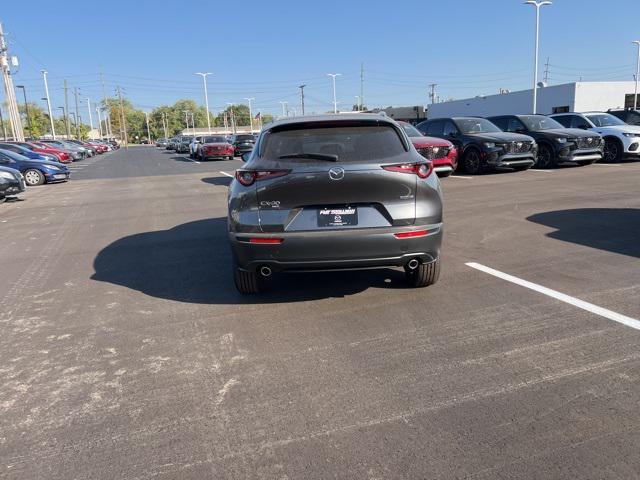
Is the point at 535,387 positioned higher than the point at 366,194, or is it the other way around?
the point at 366,194

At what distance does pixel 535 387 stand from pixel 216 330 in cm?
242

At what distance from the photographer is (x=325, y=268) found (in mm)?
4270

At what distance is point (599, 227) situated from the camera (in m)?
7.38

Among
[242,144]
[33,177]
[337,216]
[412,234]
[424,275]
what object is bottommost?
[424,275]

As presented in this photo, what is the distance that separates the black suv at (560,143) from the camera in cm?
1523

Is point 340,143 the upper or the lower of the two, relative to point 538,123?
lower

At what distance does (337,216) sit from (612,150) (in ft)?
52.5

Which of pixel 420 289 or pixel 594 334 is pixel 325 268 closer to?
pixel 420 289

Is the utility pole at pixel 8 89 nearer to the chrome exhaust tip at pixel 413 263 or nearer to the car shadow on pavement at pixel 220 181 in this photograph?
the car shadow on pavement at pixel 220 181

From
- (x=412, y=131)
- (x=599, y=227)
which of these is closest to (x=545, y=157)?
(x=412, y=131)

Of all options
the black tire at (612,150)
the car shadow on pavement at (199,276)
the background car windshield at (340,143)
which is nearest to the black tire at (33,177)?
the car shadow on pavement at (199,276)

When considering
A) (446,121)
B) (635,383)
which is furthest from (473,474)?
(446,121)

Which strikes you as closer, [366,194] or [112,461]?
[112,461]

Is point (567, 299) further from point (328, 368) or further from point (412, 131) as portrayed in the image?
point (412, 131)
